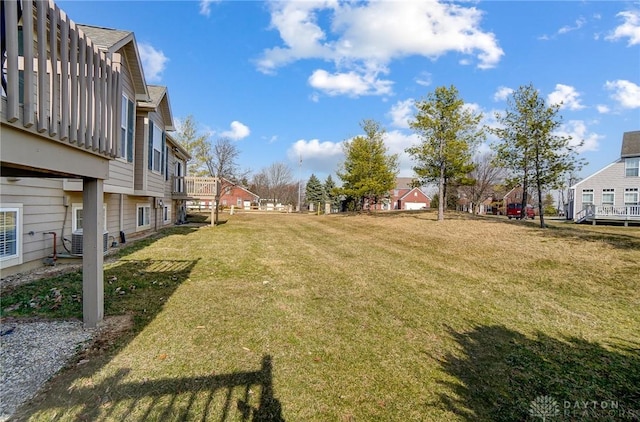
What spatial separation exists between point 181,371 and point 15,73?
284 centimetres

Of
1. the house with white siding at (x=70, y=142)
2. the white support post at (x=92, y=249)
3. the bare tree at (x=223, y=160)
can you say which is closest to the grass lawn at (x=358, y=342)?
the white support post at (x=92, y=249)

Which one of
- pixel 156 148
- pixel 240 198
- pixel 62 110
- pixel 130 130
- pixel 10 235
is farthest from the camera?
pixel 240 198

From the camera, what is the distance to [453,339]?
3.83 meters

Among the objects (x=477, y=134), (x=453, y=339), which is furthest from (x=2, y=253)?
(x=477, y=134)

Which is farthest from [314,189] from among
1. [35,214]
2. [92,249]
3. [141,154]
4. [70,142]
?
[70,142]

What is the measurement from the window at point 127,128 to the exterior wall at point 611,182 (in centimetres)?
3378

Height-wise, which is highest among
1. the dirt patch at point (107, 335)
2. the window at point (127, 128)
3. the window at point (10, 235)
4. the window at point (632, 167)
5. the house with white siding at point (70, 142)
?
the window at point (632, 167)

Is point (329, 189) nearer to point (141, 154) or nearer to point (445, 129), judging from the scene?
point (445, 129)

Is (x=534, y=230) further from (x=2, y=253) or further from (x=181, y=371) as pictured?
(x=2, y=253)

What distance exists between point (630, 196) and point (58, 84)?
1375 inches

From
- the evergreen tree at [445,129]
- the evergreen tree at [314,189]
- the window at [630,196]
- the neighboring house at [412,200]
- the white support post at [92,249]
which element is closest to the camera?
the white support post at [92,249]

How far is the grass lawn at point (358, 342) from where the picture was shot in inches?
100

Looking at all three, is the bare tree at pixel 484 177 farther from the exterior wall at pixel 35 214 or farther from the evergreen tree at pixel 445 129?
the exterior wall at pixel 35 214

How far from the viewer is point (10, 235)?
5.83 meters
